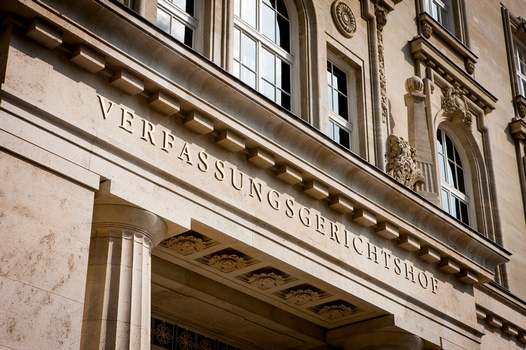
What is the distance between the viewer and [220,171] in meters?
14.1

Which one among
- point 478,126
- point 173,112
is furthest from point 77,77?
point 478,126

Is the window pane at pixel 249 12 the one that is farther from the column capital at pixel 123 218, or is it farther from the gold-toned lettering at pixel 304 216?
the column capital at pixel 123 218

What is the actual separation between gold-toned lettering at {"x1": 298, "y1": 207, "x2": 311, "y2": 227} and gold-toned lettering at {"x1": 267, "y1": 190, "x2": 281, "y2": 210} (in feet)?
1.76

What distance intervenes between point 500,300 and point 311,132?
765 cm

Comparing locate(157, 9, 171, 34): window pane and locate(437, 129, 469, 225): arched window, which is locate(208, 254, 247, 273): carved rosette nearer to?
locate(157, 9, 171, 34): window pane

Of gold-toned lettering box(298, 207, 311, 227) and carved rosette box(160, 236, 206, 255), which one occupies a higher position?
gold-toned lettering box(298, 207, 311, 227)

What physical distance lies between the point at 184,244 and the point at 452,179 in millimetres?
9497

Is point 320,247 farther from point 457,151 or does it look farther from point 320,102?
point 457,151

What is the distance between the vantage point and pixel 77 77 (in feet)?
40.7

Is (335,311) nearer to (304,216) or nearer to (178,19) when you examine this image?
(304,216)

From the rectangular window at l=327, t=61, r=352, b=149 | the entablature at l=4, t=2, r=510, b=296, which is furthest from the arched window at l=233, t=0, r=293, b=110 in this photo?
the entablature at l=4, t=2, r=510, b=296

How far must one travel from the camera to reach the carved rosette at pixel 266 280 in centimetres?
1563

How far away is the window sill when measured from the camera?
73.8 feet

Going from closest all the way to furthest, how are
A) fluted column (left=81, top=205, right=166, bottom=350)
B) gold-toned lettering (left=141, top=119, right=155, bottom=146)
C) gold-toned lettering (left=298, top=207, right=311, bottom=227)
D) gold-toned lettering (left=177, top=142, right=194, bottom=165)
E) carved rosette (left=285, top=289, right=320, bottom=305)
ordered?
fluted column (left=81, top=205, right=166, bottom=350) → gold-toned lettering (left=141, top=119, right=155, bottom=146) → gold-toned lettering (left=177, top=142, right=194, bottom=165) → gold-toned lettering (left=298, top=207, right=311, bottom=227) → carved rosette (left=285, top=289, right=320, bottom=305)
